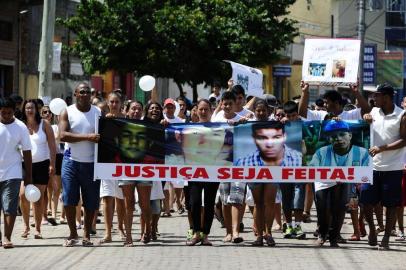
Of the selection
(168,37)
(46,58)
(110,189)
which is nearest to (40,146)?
(110,189)

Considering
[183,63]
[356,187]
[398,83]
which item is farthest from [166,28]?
[398,83]

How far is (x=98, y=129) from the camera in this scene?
45.8ft

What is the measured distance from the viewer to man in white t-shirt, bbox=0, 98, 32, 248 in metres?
13.6

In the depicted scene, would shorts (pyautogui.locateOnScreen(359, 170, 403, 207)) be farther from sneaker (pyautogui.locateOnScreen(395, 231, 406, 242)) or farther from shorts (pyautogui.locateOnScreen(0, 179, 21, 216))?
shorts (pyautogui.locateOnScreen(0, 179, 21, 216))

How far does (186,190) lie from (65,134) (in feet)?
6.42

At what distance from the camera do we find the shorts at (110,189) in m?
14.2

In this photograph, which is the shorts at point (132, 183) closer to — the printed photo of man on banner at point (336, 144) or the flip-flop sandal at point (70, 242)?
the flip-flop sandal at point (70, 242)

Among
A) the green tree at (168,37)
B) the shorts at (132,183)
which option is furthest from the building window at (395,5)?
the shorts at (132,183)

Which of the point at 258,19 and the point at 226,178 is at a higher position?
the point at 258,19

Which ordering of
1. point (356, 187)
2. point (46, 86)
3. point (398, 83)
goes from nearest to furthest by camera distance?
point (356, 187) < point (46, 86) < point (398, 83)

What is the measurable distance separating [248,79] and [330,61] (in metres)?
2.00

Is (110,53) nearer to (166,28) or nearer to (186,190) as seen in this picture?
(166,28)

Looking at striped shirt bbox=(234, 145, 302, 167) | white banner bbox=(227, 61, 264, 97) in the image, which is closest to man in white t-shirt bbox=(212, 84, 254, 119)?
striped shirt bbox=(234, 145, 302, 167)

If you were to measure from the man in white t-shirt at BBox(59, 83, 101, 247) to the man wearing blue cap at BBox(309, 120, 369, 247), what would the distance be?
9.09 feet
